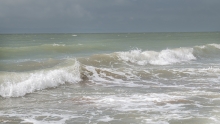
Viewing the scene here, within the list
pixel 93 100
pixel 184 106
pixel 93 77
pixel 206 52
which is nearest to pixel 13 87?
pixel 93 100

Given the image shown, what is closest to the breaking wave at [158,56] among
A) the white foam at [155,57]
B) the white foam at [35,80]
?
the white foam at [155,57]

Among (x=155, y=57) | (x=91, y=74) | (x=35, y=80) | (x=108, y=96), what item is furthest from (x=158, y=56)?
(x=108, y=96)

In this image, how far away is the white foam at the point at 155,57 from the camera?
22.2 meters

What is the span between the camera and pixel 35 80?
12500mm

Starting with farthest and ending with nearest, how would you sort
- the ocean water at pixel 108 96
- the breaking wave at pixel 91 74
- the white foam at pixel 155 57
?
the white foam at pixel 155 57 → the breaking wave at pixel 91 74 → the ocean water at pixel 108 96

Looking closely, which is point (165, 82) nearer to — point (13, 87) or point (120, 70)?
point (120, 70)

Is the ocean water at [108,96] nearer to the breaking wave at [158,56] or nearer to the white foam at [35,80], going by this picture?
the white foam at [35,80]

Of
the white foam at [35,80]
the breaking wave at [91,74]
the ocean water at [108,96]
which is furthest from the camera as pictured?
the breaking wave at [91,74]

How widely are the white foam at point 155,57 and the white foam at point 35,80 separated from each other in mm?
7514

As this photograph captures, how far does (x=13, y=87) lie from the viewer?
11.2 m

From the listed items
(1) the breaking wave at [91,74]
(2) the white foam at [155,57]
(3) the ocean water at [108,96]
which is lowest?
(3) the ocean water at [108,96]

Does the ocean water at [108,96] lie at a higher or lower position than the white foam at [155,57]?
lower

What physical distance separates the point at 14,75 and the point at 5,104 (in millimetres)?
3205

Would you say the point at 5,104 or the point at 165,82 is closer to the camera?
the point at 5,104
